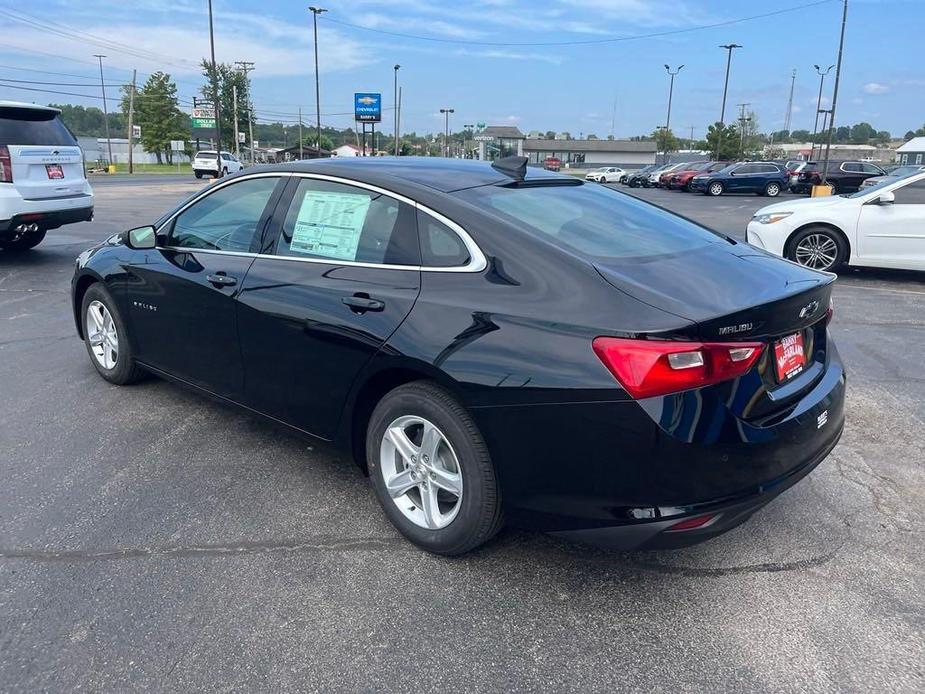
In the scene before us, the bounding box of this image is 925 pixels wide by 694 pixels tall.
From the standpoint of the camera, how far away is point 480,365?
2.66m

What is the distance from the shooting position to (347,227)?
3391 mm

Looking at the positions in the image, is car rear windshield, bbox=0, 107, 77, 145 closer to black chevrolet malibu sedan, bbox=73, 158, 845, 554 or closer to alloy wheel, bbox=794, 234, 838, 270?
black chevrolet malibu sedan, bbox=73, 158, 845, 554

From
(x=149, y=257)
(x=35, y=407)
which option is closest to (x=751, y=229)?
(x=149, y=257)

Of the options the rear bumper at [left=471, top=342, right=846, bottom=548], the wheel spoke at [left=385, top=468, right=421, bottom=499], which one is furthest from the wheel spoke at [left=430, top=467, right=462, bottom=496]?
the rear bumper at [left=471, top=342, right=846, bottom=548]

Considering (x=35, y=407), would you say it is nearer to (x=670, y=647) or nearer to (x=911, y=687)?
(x=670, y=647)

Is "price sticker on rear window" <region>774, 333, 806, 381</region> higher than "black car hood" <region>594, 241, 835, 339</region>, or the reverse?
"black car hood" <region>594, 241, 835, 339</region>

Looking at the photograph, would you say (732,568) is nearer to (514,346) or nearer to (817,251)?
(514,346)

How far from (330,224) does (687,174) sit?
38642 mm

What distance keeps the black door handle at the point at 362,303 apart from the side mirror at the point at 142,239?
1.84 meters

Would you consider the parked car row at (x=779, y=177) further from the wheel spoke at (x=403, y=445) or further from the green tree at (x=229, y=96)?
the green tree at (x=229, y=96)

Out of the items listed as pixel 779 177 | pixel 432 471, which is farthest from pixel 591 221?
pixel 779 177

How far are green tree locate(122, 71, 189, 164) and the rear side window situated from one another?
9658 cm

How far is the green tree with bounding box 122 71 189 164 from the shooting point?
88.1 metres

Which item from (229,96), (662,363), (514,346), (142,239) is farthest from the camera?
(229,96)
